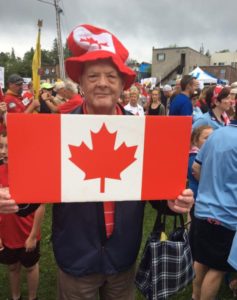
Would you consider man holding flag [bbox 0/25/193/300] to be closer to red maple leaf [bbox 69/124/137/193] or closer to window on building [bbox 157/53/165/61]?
red maple leaf [bbox 69/124/137/193]

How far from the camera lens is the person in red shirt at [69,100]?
4846mm

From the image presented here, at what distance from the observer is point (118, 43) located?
5.04 ft

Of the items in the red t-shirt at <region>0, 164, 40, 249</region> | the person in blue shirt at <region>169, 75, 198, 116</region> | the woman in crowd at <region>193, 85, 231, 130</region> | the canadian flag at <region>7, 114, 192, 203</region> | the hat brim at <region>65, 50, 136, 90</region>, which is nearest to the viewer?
the canadian flag at <region>7, 114, 192, 203</region>

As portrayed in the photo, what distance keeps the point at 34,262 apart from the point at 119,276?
1.07 m

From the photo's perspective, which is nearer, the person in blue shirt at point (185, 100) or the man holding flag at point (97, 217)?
the man holding flag at point (97, 217)

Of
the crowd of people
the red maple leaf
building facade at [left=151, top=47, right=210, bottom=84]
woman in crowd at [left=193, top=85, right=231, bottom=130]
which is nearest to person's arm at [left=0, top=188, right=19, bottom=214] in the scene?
the crowd of people

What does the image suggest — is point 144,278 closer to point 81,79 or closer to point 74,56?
point 81,79

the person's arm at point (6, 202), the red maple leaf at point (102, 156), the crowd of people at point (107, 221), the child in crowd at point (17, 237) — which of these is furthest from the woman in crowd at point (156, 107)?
the person's arm at point (6, 202)

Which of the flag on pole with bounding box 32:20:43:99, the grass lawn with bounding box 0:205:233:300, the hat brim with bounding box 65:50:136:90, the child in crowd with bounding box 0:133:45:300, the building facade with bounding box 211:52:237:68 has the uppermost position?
the building facade with bounding box 211:52:237:68

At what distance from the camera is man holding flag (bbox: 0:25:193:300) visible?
56.7 inches

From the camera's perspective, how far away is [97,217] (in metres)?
1.51

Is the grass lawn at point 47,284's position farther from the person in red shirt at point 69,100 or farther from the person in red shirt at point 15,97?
the person in red shirt at point 15,97

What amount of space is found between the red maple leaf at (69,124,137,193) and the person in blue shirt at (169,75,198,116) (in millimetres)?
3897

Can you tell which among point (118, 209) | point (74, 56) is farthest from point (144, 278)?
point (74, 56)
